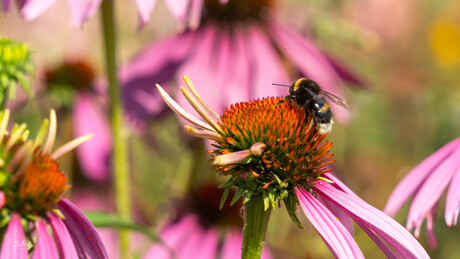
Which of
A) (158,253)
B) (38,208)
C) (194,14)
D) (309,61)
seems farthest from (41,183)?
(309,61)

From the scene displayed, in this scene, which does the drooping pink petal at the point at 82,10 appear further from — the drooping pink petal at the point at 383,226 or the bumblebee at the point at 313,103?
the drooping pink petal at the point at 383,226

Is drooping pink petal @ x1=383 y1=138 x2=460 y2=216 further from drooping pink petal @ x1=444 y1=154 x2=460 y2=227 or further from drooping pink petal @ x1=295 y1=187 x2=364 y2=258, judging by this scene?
drooping pink petal @ x1=295 y1=187 x2=364 y2=258

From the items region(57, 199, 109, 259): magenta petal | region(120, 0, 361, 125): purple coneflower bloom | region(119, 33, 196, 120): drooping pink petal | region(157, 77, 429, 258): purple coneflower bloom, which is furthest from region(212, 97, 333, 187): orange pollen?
region(119, 33, 196, 120): drooping pink petal

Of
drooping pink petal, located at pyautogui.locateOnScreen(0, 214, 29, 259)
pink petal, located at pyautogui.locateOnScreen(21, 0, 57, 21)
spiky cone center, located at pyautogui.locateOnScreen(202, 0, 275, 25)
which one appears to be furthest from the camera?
spiky cone center, located at pyautogui.locateOnScreen(202, 0, 275, 25)

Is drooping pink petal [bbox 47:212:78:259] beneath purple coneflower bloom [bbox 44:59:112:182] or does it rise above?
beneath

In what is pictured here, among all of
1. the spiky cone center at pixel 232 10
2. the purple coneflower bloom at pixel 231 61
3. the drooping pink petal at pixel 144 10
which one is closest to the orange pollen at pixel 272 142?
the drooping pink petal at pixel 144 10

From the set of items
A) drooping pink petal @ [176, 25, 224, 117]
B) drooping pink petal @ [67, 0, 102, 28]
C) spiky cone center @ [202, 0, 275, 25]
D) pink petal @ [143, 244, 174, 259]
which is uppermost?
spiky cone center @ [202, 0, 275, 25]

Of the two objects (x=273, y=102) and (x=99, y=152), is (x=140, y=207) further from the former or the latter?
(x=273, y=102)
